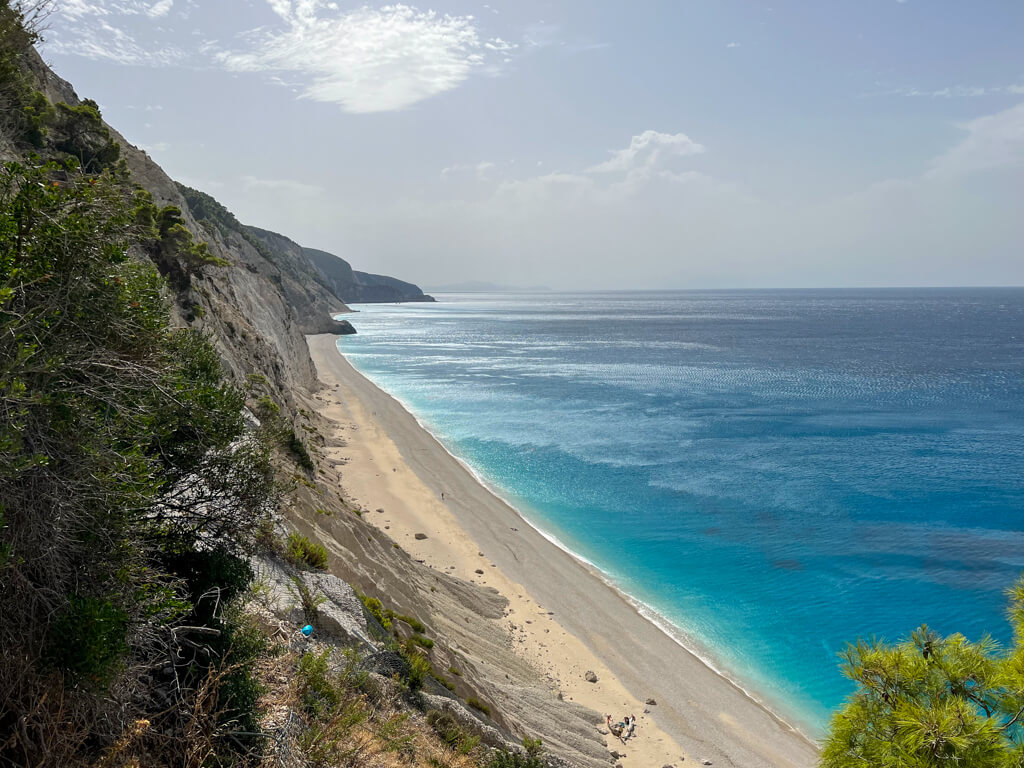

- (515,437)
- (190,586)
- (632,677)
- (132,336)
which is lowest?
(632,677)

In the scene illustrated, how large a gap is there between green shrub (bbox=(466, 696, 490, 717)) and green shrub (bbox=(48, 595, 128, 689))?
37.2ft

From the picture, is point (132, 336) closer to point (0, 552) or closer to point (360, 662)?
point (0, 552)

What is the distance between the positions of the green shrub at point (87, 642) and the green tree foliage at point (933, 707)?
885 cm

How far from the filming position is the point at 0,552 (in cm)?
570

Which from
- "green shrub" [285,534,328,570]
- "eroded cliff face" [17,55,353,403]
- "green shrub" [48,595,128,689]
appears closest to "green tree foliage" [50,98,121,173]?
"eroded cliff face" [17,55,353,403]

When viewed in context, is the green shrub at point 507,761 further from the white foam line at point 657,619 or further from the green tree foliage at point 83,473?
the white foam line at point 657,619

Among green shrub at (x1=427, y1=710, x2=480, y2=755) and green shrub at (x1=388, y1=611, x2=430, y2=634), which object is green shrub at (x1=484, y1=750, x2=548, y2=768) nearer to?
green shrub at (x1=427, y1=710, x2=480, y2=755)

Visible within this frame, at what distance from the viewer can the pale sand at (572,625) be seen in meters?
22.5

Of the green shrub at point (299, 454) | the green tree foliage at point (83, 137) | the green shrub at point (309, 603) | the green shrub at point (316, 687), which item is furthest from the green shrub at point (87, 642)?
the green tree foliage at point (83, 137)

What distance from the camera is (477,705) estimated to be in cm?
1659

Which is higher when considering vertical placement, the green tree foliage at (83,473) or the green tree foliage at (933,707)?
the green tree foliage at (83,473)

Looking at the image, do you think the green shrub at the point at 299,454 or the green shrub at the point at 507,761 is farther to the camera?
the green shrub at the point at 299,454

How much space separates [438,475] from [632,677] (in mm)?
26979

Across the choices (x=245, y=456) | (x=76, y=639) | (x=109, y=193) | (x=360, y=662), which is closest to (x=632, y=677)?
(x=360, y=662)
